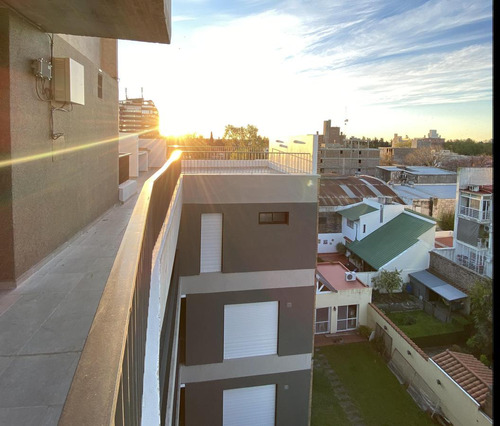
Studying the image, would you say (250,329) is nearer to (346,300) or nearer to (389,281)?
(346,300)

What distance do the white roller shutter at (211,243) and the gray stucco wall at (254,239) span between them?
0.41 feet

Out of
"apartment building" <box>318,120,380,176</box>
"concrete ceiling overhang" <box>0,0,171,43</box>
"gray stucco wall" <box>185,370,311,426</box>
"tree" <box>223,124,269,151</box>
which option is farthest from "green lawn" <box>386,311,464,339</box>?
"apartment building" <box>318,120,380,176</box>

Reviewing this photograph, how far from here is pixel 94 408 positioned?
2.58 feet

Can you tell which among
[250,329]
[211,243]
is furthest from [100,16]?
[250,329]

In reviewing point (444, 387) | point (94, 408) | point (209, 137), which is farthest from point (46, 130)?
point (209, 137)

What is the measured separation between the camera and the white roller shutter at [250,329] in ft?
30.7

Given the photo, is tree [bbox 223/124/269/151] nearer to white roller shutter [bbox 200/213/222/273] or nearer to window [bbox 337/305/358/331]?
window [bbox 337/305/358/331]

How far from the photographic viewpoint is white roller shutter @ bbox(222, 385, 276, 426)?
369 inches

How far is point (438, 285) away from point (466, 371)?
873cm

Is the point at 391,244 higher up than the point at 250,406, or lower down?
higher up

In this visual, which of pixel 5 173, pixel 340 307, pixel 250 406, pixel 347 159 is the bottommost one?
pixel 340 307

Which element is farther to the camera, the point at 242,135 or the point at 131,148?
the point at 242,135

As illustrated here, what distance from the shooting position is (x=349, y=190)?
34.6 metres

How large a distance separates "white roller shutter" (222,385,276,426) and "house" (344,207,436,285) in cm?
1237
